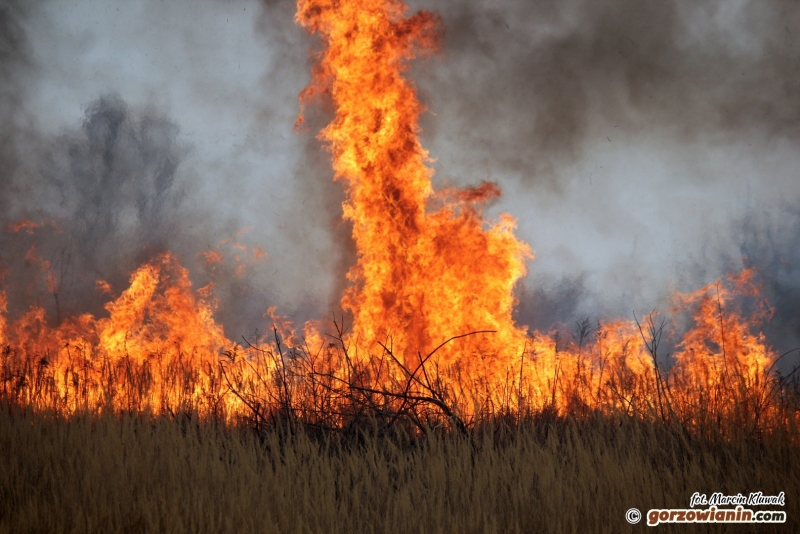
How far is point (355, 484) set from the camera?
16.2 feet

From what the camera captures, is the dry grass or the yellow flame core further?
the yellow flame core

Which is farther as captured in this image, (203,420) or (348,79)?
(348,79)

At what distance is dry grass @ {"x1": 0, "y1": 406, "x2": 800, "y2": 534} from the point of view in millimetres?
4230

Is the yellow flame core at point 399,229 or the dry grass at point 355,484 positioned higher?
the yellow flame core at point 399,229

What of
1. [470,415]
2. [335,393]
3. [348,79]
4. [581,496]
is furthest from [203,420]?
[348,79]

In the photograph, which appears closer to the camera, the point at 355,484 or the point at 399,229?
the point at 355,484

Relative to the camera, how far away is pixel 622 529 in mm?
4160

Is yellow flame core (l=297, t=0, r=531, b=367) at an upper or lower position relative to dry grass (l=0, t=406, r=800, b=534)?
upper

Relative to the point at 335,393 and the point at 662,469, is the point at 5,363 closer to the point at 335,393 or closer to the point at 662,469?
the point at 335,393

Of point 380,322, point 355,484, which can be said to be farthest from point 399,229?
point 355,484

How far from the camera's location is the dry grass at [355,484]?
4230mm

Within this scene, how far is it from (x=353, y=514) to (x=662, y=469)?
9.20 feet

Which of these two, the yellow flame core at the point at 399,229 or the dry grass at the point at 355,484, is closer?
the dry grass at the point at 355,484

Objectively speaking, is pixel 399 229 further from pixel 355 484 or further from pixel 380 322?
pixel 355 484
